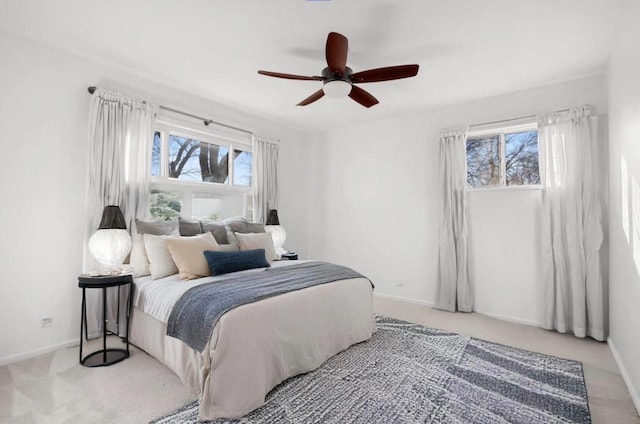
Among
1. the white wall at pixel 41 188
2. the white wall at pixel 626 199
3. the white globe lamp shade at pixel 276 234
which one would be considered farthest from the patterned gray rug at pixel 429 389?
the white globe lamp shade at pixel 276 234

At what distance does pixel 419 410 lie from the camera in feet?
6.28

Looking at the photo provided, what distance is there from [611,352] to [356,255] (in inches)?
120

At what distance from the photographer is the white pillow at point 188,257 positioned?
271 centimetres

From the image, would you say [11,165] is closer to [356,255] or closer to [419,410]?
[419,410]

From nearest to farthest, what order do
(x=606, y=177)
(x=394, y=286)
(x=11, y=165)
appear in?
(x=11, y=165) < (x=606, y=177) < (x=394, y=286)

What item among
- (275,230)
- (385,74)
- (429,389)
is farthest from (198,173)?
(429,389)

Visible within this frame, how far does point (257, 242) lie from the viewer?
3.50 meters

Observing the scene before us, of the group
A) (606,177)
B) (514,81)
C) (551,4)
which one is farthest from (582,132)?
(551,4)

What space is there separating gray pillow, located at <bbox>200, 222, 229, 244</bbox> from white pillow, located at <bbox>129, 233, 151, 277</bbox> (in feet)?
2.07

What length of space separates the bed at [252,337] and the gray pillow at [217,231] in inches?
29.5

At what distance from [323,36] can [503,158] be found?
269cm

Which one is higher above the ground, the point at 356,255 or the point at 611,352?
the point at 356,255

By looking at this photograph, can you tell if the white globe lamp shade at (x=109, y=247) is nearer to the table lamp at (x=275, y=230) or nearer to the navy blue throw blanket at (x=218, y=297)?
the navy blue throw blanket at (x=218, y=297)

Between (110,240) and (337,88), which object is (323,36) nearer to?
(337,88)
